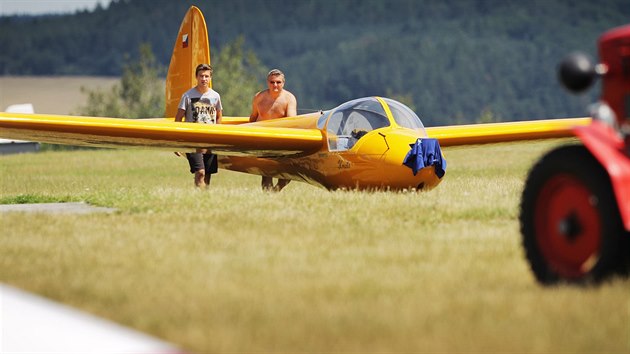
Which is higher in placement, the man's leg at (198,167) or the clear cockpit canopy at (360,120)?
the clear cockpit canopy at (360,120)

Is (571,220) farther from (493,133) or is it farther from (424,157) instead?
(493,133)

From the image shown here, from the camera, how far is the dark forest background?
154 meters

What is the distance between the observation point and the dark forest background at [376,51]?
154m

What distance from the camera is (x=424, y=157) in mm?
13039

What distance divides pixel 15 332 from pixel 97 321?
1.29 ft

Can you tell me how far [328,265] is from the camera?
6.94 meters

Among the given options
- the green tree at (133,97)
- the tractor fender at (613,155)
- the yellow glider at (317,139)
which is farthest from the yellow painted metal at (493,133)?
the green tree at (133,97)

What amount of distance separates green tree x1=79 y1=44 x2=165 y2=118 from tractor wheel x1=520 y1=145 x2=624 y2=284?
8925 cm

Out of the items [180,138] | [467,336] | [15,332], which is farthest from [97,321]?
[180,138]

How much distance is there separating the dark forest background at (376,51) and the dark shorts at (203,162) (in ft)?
412

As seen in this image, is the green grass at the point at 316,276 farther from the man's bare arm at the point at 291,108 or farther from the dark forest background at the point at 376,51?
the dark forest background at the point at 376,51

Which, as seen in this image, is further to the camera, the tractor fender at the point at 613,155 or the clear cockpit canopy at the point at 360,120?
the clear cockpit canopy at the point at 360,120

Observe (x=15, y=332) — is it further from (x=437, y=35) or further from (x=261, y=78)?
(x=437, y=35)

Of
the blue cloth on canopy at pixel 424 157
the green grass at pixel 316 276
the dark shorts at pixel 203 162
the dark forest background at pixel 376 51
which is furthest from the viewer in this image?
the dark forest background at pixel 376 51
